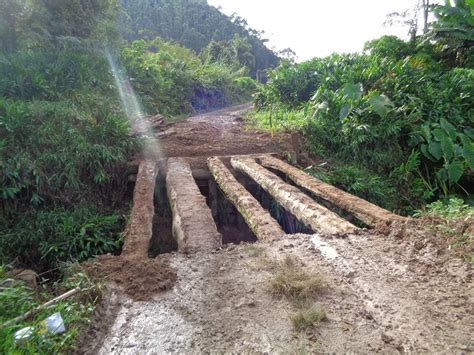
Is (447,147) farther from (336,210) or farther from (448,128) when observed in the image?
(336,210)

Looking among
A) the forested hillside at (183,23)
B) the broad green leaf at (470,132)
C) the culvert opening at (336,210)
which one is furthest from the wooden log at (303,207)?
the forested hillside at (183,23)

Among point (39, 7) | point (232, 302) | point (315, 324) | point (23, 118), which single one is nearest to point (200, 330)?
point (232, 302)

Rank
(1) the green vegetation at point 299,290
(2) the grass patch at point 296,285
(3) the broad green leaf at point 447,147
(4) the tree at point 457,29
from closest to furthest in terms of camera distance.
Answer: (1) the green vegetation at point 299,290 < (2) the grass patch at point 296,285 < (3) the broad green leaf at point 447,147 < (4) the tree at point 457,29

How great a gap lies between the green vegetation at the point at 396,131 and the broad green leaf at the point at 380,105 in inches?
0.8

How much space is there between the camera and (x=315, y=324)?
156 cm

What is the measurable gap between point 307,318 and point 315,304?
0.56 ft

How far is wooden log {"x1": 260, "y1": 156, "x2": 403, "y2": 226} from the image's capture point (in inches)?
119

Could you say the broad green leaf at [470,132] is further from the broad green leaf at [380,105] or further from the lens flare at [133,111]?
the lens flare at [133,111]

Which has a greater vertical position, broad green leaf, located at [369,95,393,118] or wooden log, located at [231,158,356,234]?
broad green leaf, located at [369,95,393,118]

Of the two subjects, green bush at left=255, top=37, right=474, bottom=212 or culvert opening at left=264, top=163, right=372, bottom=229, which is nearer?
culvert opening at left=264, top=163, right=372, bottom=229

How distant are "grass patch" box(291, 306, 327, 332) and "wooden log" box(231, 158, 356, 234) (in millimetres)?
1235

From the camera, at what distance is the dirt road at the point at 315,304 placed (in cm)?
146

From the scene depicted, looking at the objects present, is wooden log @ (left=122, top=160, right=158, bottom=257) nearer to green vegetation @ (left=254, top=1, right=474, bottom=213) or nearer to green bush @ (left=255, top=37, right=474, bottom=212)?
green vegetation @ (left=254, top=1, right=474, bottom=213)

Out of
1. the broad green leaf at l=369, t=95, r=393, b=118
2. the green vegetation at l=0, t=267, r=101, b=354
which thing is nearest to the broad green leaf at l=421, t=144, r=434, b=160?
the broad green leaf at l=369, t=95, r=393, b=118
